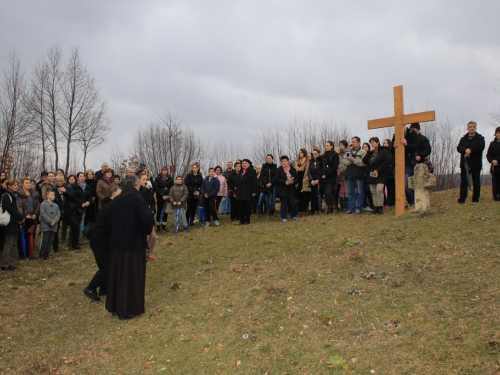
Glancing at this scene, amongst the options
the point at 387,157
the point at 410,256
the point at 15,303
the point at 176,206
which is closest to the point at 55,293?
the point at 15,303

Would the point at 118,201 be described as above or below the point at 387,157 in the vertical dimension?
below

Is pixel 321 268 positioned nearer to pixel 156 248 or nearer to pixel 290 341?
pixel 290 341

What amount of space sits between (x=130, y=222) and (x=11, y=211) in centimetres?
469

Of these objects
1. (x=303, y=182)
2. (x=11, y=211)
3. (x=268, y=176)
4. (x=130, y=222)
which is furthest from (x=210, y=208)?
(x=130, y=222)

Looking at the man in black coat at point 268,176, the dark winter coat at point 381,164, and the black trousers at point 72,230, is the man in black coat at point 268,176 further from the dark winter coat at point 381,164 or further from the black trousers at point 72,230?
the black trousers at point 72,230

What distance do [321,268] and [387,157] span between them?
5232 millimetres

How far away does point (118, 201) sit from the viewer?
6.97 m

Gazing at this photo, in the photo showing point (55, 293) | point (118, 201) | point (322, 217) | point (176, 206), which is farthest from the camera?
point (176, 206)

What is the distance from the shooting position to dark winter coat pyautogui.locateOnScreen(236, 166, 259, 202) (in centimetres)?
1333

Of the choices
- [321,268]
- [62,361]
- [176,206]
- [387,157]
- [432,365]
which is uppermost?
[387,157]

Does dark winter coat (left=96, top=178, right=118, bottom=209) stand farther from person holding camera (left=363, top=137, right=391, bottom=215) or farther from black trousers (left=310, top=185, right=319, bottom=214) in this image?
person holding camera (left=363, top=137, right=391, bottom=215)

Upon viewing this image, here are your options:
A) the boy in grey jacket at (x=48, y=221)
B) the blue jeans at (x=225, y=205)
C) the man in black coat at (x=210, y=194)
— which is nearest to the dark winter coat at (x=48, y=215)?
the boy in grey jacket at (x=48, y=221)

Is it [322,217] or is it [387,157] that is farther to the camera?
[322,217]

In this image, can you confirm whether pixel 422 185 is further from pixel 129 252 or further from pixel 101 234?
pixel 101 234
